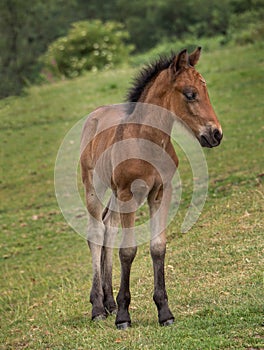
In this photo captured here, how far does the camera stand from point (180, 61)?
661 centimetres

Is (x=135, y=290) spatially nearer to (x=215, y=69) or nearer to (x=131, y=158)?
(x=131, y=158)

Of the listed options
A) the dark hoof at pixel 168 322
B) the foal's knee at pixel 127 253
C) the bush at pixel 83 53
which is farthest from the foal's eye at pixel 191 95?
the bush at pixel 83 53

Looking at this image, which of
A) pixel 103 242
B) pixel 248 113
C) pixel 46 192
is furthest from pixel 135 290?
pixel 248 113

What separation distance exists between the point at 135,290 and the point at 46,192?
26.9ft

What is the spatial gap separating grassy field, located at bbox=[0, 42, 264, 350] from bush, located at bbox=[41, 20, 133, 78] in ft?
35.1

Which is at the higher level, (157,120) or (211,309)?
(157,120)

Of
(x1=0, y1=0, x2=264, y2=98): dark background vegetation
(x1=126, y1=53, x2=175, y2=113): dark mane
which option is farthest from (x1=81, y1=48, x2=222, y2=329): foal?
(x1=0, y1=0, x2=264, y2=98): dark background vegetation

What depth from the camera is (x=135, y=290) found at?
8359mm

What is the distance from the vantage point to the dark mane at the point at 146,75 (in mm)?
6949

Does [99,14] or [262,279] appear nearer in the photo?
[262,279]

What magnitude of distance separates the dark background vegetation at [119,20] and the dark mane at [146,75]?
12.6 metres

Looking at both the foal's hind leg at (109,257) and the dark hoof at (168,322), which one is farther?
the foal's hind leg at (109,257)

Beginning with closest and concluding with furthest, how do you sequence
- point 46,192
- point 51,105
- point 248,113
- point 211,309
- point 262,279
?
point 211,309, point 262,279, point 46,192, point 248,113, point 51,105

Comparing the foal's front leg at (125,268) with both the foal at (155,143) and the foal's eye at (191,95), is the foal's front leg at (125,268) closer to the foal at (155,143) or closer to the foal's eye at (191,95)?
the foal at (155,143)
